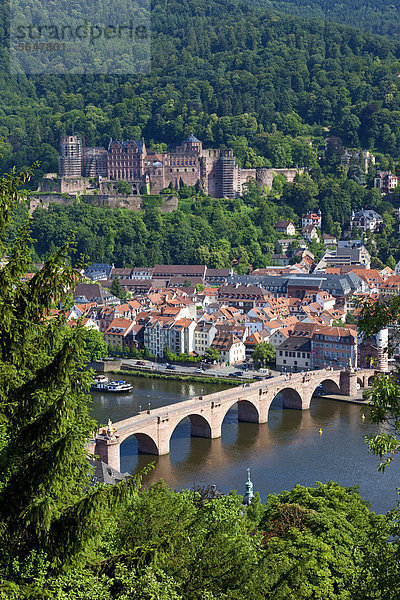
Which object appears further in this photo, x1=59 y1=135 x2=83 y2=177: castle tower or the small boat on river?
x1=59 y1=135 x2=83 y2=177: castle tower

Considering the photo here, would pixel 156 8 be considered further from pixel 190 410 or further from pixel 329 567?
pixel 329 567

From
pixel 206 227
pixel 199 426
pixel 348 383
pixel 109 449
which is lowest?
pixel 199 426

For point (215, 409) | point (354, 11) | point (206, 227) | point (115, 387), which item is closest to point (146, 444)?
point (215, 409)

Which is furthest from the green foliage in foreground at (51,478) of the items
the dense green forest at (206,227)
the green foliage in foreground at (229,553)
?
the dense green forest at (206,227)

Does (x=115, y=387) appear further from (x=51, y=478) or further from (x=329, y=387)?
(x=51, y=478)

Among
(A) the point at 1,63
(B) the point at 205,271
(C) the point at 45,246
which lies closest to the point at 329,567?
(B) the point at 205,271

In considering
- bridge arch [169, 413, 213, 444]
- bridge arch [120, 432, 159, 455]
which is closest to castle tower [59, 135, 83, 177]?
bridge arch [169, 413, 213, 444]

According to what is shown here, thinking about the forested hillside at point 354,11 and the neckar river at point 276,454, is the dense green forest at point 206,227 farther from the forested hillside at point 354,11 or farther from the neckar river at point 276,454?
the forested hillside at point 354,11

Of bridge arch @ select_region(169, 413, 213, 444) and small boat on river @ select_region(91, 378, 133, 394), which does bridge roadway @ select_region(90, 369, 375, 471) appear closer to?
bridge arch @ select_region(169, 413, 213, 444)
